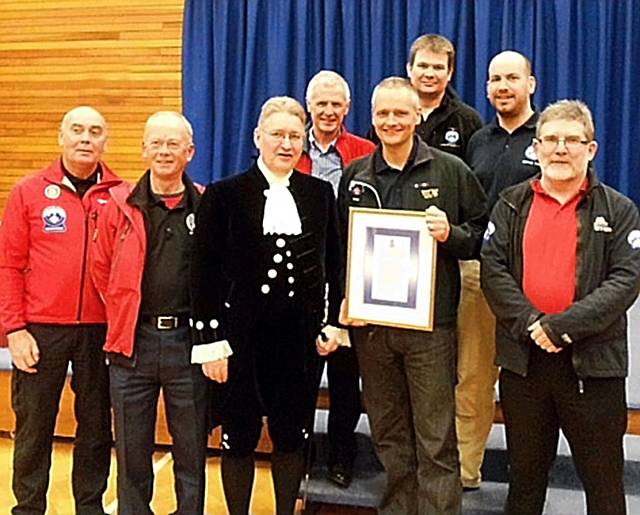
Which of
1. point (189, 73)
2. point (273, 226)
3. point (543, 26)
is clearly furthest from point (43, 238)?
point (543, 26)

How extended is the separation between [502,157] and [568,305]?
0.68 metres

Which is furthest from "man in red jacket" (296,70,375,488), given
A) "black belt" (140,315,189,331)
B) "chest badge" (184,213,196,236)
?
"black belt" (140,315,189,331)

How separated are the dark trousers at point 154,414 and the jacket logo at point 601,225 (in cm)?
133

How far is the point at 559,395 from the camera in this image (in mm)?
2250

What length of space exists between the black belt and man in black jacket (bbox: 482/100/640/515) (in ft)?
3.32

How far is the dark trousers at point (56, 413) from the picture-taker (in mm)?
2736

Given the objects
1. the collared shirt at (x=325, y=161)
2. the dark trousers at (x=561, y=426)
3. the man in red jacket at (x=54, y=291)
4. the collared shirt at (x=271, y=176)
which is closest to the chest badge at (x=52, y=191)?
the man in red jacket at (x=54, y=291)

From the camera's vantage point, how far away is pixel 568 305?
2.23 meters

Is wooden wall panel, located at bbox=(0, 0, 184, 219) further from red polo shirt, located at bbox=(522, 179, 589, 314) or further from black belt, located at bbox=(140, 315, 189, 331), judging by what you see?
red polo shirt, located at bbox=(522, 179, 589, 314)

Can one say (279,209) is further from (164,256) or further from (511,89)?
(511,89)

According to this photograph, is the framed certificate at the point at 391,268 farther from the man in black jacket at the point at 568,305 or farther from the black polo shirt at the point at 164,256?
the black polo shirt at the point at 164,256

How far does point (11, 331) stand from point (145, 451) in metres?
0.63

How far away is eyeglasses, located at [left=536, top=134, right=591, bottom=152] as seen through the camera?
2.21 m

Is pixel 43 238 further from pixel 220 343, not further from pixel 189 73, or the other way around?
pixel 189 73
